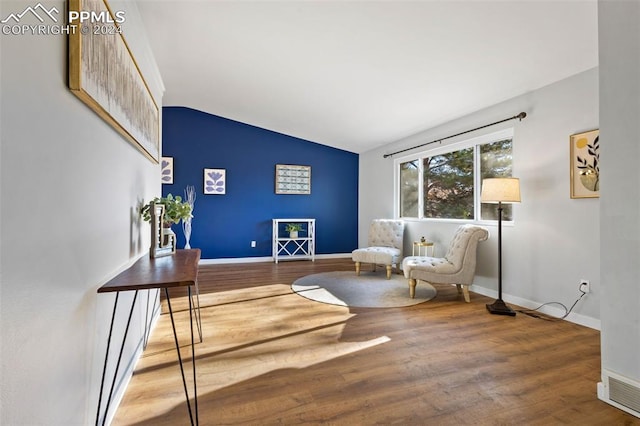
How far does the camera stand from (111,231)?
1.57m

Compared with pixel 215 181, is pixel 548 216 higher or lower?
lower

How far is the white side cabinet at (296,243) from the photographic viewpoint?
6184 millimetres

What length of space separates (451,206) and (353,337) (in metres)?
2.78

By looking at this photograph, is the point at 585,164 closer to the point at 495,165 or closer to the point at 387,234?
the point at 495,165

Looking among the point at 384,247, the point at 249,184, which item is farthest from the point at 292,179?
the point at 384,247

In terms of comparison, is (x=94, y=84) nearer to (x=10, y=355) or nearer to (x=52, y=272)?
(x=52, y=272)

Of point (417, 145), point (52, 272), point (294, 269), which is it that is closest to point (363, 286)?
point (294, 269)

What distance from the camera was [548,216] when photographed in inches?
120

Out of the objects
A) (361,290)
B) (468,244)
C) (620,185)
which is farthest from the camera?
(361,290)

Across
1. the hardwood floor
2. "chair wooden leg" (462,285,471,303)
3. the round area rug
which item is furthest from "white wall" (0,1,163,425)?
"chair wooden leg" (462,285,471,303)

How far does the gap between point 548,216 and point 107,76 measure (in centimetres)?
377

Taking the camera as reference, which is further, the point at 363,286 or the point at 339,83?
the point at 363,286

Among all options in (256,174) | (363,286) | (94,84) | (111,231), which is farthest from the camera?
(256,174)

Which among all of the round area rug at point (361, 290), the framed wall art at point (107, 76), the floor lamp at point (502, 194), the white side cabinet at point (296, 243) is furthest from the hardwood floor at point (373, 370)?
the white side cabinet at point (296, 243)
